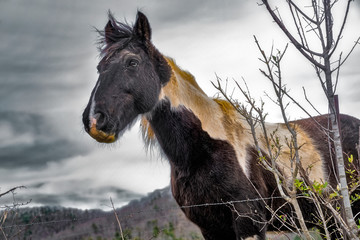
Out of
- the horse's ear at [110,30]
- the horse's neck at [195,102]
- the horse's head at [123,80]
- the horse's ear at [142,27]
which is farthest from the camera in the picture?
the horse's ear at [110,30]

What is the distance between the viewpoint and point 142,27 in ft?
16.9

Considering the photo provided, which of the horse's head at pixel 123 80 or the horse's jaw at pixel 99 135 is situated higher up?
the horse's head at pixel 123 80

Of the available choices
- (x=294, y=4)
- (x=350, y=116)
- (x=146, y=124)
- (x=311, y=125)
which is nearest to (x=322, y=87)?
(x=294, y=4)

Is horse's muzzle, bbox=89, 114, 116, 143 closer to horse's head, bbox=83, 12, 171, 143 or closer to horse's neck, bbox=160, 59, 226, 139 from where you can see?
horse's head, bbox=83, 12, 171, 143

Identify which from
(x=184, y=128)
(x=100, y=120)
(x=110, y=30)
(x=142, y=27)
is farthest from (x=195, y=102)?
(x=110, y=30)

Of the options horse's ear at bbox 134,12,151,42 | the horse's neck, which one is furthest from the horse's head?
the horse's neck

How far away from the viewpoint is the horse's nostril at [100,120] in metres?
4.31

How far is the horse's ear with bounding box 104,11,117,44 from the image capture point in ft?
17.5

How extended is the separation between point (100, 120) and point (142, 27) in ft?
4.73

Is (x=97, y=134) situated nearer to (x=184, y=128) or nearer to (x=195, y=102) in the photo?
(x=184, y=128)

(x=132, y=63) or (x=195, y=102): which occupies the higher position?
(x=132, y=63)

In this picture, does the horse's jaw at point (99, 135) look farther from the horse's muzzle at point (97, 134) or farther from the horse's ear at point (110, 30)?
the horse's ear at point (110, 30)

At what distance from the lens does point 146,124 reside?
545cm

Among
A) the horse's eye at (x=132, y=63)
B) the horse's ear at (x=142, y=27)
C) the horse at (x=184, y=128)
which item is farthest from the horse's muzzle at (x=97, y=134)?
the horse's ear at (x=142, y=27)
